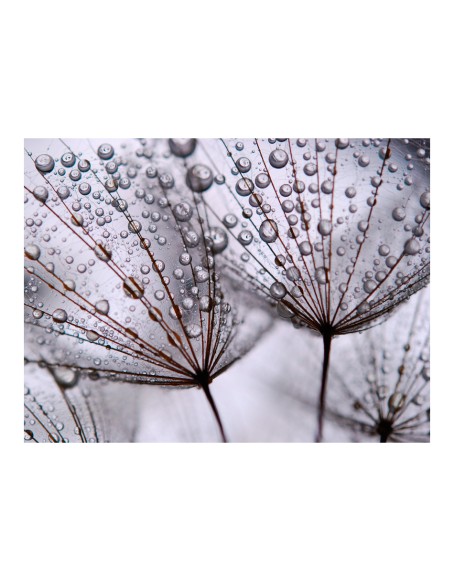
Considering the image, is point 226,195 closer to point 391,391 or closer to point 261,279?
point 261,279

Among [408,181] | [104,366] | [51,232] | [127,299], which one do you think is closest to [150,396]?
[104,366]

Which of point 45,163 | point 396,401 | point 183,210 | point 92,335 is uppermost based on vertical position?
point 45,163

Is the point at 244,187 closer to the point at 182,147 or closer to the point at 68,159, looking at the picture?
the point at 182,147

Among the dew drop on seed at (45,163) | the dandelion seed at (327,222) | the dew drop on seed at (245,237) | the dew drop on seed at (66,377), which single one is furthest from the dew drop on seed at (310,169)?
the dew drop on seed at (66,377)

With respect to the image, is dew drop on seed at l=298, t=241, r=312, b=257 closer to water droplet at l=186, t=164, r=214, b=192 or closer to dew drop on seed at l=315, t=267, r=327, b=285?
dew drop on seed at l=315, t=267, r=327, b=285

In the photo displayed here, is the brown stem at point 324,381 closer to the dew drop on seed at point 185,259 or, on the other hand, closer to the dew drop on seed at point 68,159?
the dew drop on seed at point 185,259

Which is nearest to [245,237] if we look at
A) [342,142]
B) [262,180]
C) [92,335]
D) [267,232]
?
[267,232]

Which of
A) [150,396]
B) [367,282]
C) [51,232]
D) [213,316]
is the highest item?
[51,232]

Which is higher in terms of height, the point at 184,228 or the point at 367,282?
the point at 184,228
